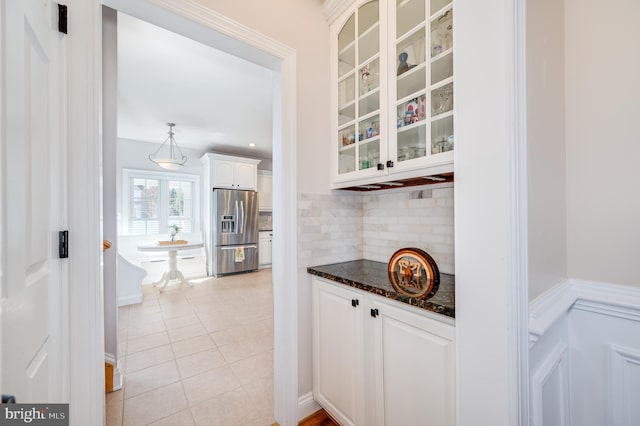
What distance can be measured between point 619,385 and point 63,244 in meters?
2.14

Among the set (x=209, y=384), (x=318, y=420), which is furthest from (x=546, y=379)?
(x=209, y=384)

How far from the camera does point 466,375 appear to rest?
2.67 feet

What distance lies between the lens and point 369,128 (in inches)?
60.6

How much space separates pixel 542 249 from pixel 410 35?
1194mm

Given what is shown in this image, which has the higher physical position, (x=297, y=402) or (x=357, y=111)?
(x=357, y=111)

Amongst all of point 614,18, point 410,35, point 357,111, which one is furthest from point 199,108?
point 614,18

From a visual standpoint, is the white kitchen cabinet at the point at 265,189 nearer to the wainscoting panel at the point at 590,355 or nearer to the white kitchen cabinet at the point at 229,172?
the white kitchen cabinet at the point at 229,172

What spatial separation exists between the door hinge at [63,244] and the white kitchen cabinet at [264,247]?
16.1ft

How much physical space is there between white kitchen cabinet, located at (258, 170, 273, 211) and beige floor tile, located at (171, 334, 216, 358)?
3.71 metres

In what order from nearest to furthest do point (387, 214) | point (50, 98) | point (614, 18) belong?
point (50, 98)
point (614, 18)
point (387, 214)

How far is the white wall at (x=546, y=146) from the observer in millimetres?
822

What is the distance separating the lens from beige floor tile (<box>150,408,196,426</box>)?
1.49m

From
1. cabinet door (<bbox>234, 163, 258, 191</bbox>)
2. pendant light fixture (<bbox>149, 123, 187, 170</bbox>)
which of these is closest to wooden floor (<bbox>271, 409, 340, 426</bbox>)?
pendant light fixture (<bbox>149, 123, 187, 170</bbox>)

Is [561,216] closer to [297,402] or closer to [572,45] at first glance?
[572,45]
